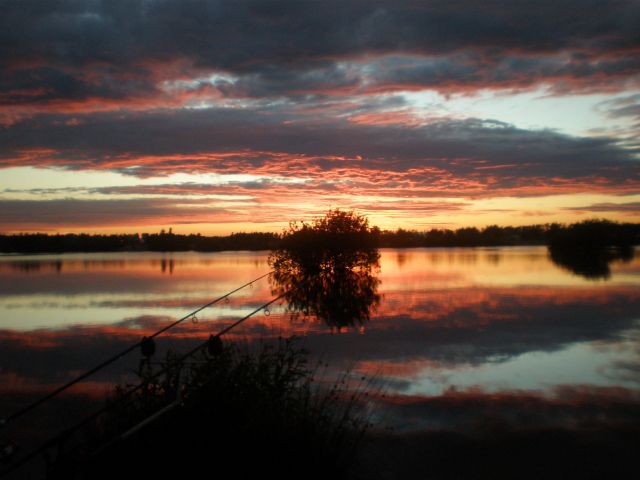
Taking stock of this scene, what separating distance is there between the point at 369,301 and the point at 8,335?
19829mm

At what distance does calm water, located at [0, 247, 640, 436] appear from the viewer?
13.8 meters

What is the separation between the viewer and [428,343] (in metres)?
21.7

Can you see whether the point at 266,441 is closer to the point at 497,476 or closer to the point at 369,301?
the point at 497,476

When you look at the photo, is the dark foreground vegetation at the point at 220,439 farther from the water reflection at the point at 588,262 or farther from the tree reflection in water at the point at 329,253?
the water reflection at the point at 588,262

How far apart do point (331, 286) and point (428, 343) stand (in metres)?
27.7

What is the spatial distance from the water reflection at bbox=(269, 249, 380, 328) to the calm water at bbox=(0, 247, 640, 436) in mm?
1266

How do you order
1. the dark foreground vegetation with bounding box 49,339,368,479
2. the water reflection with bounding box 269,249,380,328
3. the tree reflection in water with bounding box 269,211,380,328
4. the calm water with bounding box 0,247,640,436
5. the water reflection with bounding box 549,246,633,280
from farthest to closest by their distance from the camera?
1. the water reflection with bounding box 549,246,633,280
2. the tree reflection in water with bounding box 269,211,380,328
3. the water reflection with bounding box 269,249,380,328
4. the calm water with bounding box 0,247,640,436
5. the dark foreground vegetation with bounding box 49,339,368,479

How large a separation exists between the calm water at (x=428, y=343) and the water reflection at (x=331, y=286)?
1266 millimetres

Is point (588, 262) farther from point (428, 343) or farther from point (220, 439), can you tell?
point (220, 439)

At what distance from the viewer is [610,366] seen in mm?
17672

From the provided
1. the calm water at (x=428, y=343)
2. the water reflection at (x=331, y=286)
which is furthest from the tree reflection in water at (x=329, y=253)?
the calm water at (x=428, y=343)

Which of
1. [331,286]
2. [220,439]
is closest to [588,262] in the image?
[331,286]

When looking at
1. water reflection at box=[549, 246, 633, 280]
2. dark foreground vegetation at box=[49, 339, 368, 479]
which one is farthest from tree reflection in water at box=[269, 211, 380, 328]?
dark foreground vegetation at box=[49, 339, 368, 479]

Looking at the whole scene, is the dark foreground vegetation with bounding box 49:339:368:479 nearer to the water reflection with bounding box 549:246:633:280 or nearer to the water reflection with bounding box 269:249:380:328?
the water reflection with bounding box 269:249:380:328
